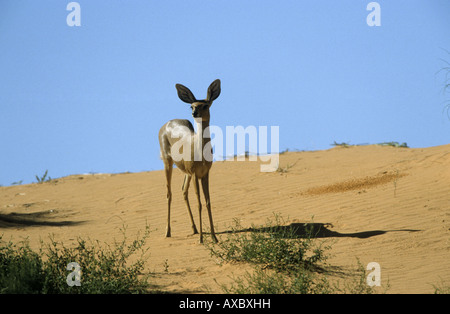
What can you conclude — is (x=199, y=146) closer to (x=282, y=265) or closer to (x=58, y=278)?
(x=282, y=265)

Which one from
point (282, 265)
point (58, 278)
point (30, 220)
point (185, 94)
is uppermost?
point (185, 94)

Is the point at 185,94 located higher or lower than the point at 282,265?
higher

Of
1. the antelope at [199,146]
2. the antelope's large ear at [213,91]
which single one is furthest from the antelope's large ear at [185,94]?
the antelope's large ear at [213,91]

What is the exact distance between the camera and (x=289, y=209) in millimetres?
11992

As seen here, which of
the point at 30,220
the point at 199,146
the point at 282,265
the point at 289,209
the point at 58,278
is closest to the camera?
the point at 58,278

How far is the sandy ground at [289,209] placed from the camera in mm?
8406

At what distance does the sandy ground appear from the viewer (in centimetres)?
841

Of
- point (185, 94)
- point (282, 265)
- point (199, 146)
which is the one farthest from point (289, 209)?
point (282, 265)

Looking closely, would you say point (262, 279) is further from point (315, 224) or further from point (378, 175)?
point (378, 175)

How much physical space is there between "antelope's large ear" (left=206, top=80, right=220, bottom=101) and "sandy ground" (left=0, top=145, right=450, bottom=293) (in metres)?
2.40

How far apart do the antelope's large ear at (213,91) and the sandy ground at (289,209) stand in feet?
7.87

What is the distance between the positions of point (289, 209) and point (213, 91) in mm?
3347

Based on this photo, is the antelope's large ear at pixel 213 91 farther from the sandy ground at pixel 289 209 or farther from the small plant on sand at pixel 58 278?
the small plant on sand at pixel 58 278
